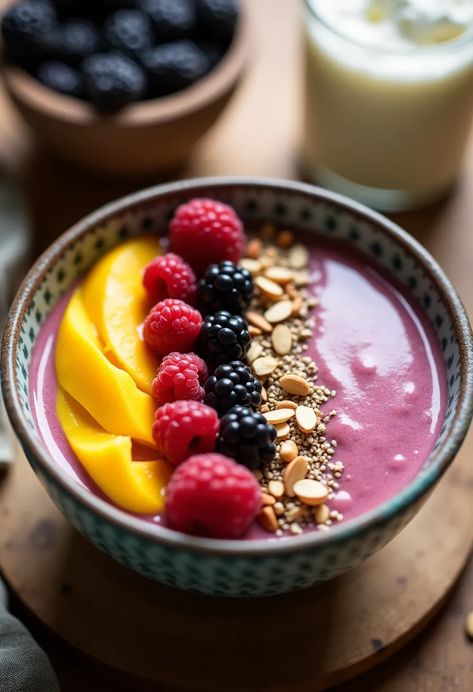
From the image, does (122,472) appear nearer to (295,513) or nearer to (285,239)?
(295,513)

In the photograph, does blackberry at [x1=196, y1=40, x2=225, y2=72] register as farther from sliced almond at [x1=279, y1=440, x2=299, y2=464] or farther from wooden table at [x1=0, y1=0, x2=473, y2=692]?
sliced almond at [x1=279, y1=440, x2=299, y2=464]

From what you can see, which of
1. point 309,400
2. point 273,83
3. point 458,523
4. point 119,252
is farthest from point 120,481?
point 273,83

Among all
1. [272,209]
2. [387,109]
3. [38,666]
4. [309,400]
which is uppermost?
[387,109]

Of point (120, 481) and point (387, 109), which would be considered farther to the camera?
point (387, 109)

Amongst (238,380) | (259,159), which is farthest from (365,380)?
(259,159)

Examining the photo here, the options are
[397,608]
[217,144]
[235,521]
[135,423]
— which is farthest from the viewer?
[217,144]

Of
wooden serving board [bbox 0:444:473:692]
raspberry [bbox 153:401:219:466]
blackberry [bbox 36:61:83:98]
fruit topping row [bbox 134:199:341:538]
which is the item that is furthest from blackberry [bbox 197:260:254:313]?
blackberry [bbox 36:61:83:98]

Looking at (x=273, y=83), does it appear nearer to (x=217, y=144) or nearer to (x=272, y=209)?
(x=217, y=144)

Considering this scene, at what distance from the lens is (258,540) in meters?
1.28

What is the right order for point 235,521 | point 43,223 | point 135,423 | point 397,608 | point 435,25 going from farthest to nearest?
point 43,223 → point 435,25 → point 397,608 → point 135,423 → point 235,521

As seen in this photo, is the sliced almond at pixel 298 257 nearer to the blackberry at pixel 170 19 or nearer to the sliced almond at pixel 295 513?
the sliced almond at pixel 295 513

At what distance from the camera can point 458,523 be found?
1562mm

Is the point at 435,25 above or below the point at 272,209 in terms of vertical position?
above

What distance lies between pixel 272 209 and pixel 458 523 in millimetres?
625
